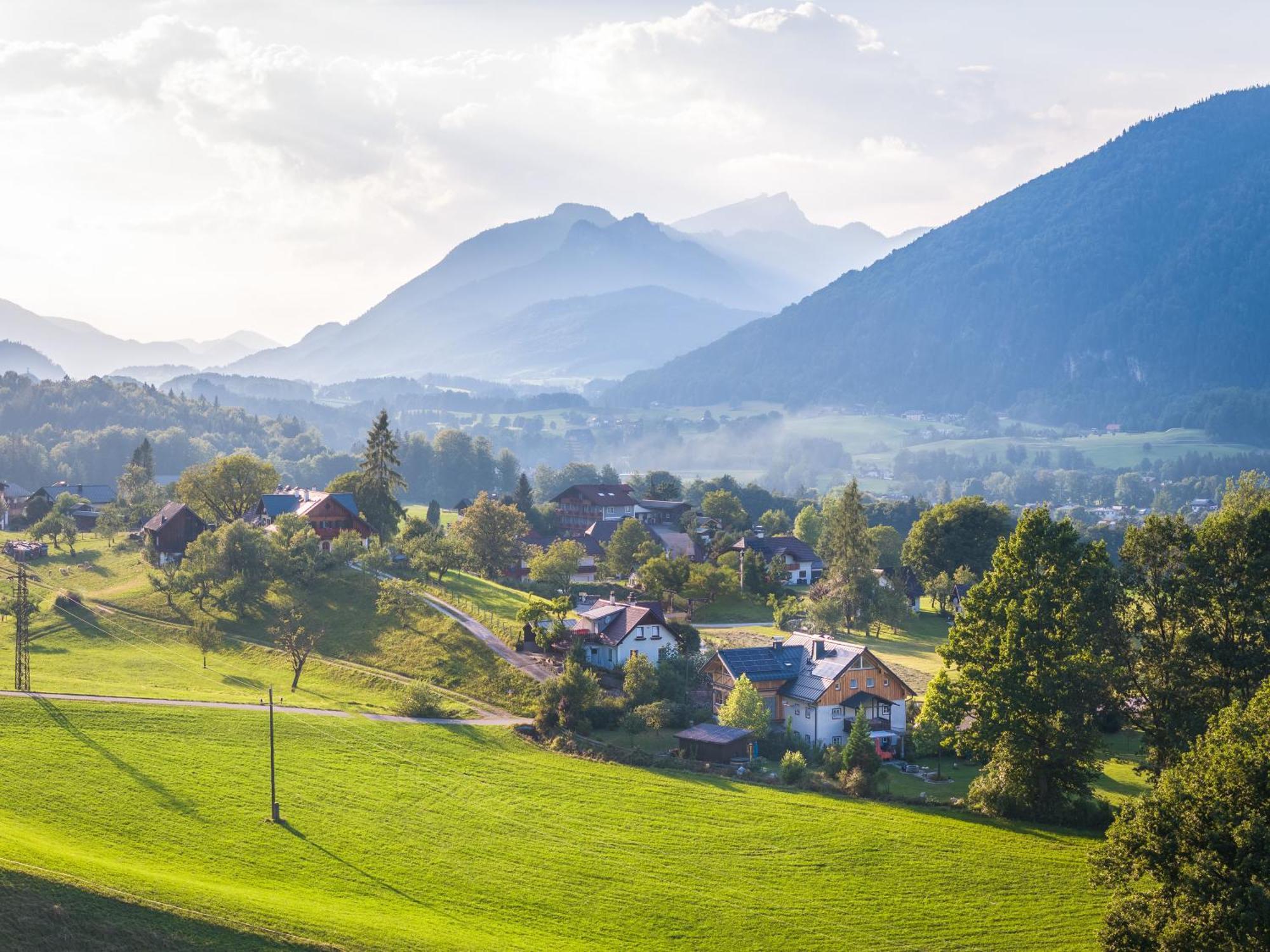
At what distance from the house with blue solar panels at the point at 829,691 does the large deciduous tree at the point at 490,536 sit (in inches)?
→ 1464

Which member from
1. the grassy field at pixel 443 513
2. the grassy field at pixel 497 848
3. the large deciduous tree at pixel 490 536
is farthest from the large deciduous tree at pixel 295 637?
the grassy field at pixel 443 513

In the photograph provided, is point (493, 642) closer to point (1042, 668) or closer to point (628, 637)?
point (628, 637)

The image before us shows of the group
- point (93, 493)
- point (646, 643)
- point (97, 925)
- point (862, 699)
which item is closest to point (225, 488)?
point (93, 493)

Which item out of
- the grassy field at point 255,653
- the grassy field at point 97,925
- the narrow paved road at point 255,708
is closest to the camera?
the grassy field at point 97,925

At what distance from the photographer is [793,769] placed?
51562 mm

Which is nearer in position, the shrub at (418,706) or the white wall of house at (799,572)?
the shrub at (418,706)

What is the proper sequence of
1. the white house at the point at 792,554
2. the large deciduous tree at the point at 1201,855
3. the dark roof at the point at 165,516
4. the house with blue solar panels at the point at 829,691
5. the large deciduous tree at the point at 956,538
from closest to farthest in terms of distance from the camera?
the large deciduous tree at the point at 1201,855 → the house with blue solar panels at the point at 829,691 → the dark roof at the point at 165,516 → the large deciduous tree at the point at 956,538 → the white house at the point at 792,554

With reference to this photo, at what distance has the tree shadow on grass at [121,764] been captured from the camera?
44719 millimetres

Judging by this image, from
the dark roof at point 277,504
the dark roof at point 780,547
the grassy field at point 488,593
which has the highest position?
the dark roof at point 277,504

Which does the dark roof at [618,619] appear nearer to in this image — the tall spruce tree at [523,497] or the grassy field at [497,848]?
the grassy field at [497,848]

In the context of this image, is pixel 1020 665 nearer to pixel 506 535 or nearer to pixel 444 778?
pixel 444 778

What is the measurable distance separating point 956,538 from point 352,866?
70.4 m

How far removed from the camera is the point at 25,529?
114 metres

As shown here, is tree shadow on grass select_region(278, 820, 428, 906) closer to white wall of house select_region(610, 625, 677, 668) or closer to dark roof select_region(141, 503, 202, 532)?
white wall of house select_region(610, 625, 677, 668)
